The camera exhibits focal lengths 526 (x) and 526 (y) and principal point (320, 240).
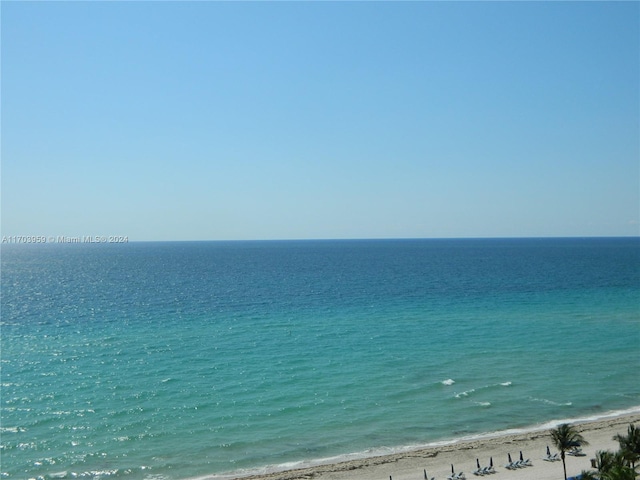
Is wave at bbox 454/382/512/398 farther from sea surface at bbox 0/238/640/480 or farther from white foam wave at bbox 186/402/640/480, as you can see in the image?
white foam wave at bbox 186/402/640/480

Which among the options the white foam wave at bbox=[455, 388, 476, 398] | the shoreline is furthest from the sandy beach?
the white foam wave at bbox=[455, 388, 476, 398]

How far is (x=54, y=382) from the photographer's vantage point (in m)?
47.4

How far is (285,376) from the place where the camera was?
163ft

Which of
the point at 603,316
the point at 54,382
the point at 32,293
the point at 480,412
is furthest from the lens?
the point at 32,293

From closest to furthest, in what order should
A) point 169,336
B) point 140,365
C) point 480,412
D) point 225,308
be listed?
point 480,412 → point 140,365 → point 169,336 → point 225,308

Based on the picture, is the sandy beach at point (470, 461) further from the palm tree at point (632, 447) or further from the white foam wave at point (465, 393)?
the white foam wave at point (465, 393)

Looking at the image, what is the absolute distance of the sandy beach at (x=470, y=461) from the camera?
31359 mm

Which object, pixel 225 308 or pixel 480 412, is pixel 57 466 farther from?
pixel 225 308

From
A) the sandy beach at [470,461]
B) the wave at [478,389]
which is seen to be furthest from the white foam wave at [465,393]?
the sandy beach at [470,461]

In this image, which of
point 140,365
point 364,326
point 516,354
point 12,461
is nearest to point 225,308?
point 364,326

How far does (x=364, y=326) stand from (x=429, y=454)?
118 feet

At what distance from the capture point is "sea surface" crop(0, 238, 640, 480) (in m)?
35.7

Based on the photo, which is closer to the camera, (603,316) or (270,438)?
(270,438)

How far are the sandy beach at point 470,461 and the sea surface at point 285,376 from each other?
1846 millimetres
